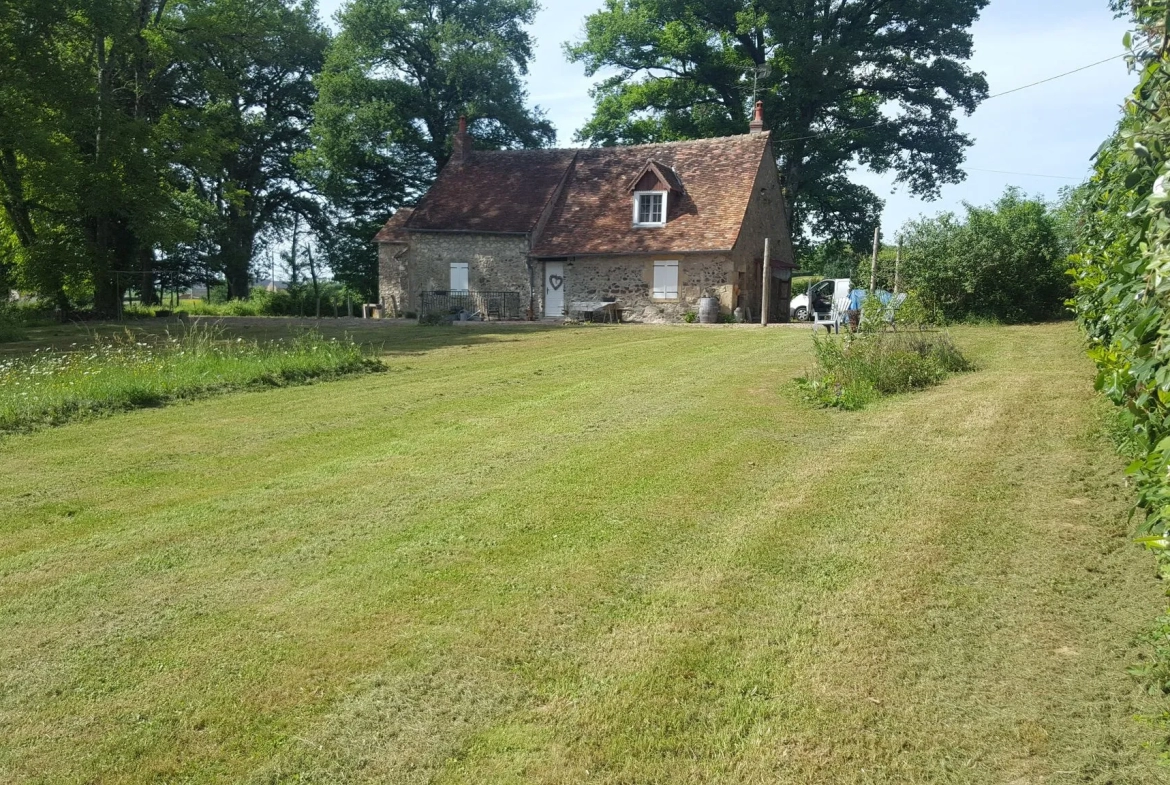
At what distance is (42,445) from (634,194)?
22.6m

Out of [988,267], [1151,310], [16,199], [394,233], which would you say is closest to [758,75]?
[394,233]

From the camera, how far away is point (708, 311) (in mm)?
26000

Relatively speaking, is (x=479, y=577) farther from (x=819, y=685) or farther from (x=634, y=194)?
(x=634, y=194)

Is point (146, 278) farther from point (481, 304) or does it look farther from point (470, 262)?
point (481, 304)

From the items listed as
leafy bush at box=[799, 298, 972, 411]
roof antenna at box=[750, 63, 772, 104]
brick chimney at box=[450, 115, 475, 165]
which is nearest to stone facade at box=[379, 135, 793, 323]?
brick chimney at box=[450, 115, 475, 165]

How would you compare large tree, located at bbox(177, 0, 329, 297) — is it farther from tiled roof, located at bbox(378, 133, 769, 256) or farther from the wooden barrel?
the wooden barrel

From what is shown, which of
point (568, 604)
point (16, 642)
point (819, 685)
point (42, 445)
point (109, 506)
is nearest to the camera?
point (819, 685)

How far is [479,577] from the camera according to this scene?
16.4 ft

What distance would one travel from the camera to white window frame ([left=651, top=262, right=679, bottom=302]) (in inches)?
1086

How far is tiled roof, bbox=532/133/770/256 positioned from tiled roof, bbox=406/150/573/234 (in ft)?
2.33

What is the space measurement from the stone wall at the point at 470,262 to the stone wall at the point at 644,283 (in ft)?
5.96

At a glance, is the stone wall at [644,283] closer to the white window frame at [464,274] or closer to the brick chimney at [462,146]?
the white window frame at [464,274]

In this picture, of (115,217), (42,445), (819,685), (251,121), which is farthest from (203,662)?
(251,121)

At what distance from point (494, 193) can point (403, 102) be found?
969cm
